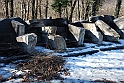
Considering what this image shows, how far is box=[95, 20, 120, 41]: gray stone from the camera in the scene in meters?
11.7

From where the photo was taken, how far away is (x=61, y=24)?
11.2 m

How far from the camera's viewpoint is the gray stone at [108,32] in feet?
38.4

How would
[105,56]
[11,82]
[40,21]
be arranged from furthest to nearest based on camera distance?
[40,21] → [105,56] → [11,82]

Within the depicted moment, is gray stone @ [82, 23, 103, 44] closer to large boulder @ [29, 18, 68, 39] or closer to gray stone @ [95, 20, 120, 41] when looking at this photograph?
gray stone @ [95, 20, 120, 41]

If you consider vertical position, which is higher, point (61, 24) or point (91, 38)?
point (61, 24)

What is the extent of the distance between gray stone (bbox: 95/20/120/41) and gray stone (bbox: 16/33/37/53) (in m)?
5.19

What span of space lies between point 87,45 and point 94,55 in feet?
4.59

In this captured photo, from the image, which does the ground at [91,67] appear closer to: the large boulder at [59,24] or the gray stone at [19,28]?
the gray stone at [19,28]

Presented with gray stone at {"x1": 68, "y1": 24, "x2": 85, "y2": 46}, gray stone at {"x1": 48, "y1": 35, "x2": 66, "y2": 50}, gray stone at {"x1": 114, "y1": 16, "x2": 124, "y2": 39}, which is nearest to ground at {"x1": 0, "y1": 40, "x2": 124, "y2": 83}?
gray stone at {"x1": 48, "y1": 35, "x2": 66, "y2": 50}

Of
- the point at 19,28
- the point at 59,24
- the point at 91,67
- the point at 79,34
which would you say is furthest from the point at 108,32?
the point at 19,28

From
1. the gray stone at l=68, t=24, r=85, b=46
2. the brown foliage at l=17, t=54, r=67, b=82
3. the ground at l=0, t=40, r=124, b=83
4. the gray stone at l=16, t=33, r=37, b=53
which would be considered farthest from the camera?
the gray stone at l=68, t=24, r=85, b=46

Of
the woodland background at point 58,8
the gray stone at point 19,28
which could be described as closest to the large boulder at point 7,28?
the gray stone at point 19,28

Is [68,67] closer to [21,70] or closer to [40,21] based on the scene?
[21,70]

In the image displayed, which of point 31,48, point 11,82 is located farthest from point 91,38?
point 11,82
